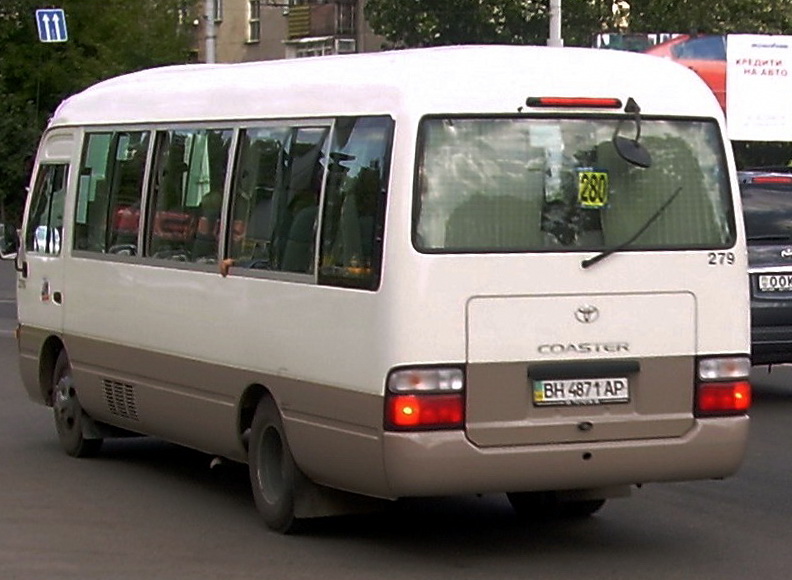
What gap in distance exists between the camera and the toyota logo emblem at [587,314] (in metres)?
9.26

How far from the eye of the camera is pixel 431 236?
908cm

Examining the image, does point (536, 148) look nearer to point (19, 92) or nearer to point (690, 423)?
point (690, 423)

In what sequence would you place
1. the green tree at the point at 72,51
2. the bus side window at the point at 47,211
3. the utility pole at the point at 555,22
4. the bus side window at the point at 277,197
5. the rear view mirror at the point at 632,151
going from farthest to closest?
the green tree at the point at 72,51 → the utility pole at the point at 555,22 → the bus side window at the point at 47,211 → the bus side window at the point at 277,197 → the rear view mirror at the point at 632,151

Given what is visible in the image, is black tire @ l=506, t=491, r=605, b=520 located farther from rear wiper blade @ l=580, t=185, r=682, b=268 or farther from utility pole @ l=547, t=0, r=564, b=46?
utility pole @ l=547, t=0, r=564, b=46

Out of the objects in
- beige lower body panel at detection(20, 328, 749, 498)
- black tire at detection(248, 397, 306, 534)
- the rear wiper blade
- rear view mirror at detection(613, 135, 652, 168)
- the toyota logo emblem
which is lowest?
black tire at detection(248, 397, 306, 534)

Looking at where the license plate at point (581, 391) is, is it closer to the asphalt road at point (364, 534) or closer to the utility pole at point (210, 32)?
the asphalt road at point (364, 534)

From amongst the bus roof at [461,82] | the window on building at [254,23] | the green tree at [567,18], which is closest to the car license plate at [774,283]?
the bus roof at [461,82]

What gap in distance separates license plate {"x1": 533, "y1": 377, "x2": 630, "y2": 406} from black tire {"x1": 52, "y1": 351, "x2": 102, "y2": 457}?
4.60 metres

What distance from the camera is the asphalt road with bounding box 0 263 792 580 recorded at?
923 cm

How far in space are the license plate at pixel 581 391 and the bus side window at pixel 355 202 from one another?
35.0 inches

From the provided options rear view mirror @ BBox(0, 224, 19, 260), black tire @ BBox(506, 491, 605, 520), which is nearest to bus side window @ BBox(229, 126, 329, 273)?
black tire @ BBox(506, 491, 605, 520)

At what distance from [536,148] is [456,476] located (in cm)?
154

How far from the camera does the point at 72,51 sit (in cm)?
5100

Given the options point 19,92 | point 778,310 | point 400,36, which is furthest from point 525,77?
point 400,36
